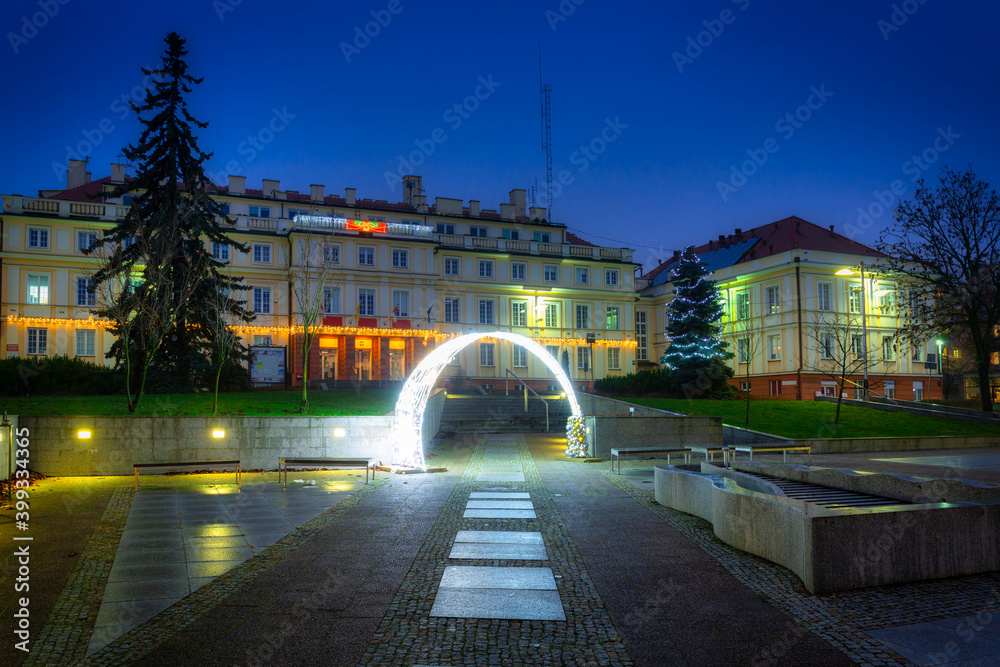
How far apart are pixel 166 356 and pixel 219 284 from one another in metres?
3.60

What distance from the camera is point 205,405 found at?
26.1 m

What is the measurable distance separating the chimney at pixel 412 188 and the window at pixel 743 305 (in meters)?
24.6

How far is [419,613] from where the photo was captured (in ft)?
22.2

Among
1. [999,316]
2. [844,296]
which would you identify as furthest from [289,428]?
[844,296]

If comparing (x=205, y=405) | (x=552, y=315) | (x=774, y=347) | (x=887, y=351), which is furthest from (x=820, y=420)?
(x=552, y=315)

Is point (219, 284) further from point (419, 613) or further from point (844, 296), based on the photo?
point (844, 296)

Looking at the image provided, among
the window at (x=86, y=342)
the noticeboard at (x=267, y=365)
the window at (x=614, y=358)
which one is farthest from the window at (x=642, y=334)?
the window at (x=86, y=342)

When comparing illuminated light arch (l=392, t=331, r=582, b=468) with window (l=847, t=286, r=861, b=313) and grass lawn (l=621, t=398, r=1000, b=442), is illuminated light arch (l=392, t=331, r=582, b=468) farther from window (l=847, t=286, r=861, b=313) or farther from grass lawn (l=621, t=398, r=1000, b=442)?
window (l=847, t=286, r=861, b=313)

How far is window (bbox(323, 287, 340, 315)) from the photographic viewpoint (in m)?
48.8

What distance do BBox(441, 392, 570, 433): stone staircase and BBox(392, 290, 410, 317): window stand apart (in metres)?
15.3

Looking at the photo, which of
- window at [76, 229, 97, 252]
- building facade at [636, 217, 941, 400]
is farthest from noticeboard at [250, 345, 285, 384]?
building facade at [636, 217, 941, 400]

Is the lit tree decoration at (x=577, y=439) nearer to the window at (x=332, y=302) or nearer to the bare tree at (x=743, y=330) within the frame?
the window at (x=332, y=302)

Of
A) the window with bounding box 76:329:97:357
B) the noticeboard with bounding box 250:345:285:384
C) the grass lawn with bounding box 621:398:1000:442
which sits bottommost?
the grass lawn with bounding box 621:398:1000:442

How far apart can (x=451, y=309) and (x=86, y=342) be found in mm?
23204
